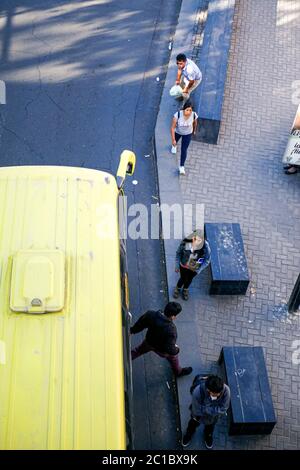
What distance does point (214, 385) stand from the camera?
6352 millimetres

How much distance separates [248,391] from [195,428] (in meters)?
0.87

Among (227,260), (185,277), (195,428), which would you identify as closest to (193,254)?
(185,277)

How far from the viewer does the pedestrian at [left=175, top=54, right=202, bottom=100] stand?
10878 mm

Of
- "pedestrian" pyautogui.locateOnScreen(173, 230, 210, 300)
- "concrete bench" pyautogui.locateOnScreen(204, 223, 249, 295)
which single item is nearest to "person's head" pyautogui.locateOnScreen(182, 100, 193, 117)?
"concrete bench" pyautogui.locateOnScreen(204, 223, 249, 295)

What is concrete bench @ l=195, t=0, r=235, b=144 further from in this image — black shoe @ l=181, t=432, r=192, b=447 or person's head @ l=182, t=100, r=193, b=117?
black shoe @ l=181, t=432, r=192, b=447

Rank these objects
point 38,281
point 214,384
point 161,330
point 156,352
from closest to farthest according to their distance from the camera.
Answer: point 38,281
point 214,384
point 161,330
point 156,352

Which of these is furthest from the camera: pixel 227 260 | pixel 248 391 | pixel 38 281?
pixel 227 260

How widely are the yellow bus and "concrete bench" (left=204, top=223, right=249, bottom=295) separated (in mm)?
2772

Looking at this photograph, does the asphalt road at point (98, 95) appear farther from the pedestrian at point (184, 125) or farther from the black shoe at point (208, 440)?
the pedestrian at point (184, 125)

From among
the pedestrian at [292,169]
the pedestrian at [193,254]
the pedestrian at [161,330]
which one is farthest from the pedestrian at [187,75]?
the pedestrian at [161,330]

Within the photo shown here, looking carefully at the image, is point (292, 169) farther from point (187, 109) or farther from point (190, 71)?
point (190, 71)

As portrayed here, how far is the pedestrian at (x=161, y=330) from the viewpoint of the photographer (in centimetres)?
722

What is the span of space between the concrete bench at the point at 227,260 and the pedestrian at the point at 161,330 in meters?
1.62

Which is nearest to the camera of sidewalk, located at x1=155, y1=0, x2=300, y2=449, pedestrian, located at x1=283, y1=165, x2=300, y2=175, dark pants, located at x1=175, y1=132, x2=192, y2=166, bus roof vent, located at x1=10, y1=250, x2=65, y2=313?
bus roof vent, located at x1=10, y1=250, x2=65, y2=313
